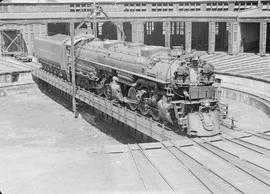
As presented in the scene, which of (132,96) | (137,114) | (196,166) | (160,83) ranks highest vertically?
(160,83)

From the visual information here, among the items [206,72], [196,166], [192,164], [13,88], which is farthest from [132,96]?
[13,88]

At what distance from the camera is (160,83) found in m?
18.5

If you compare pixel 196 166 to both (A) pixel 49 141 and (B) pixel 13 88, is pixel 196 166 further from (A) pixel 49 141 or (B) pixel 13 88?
(B) pixel 13 88

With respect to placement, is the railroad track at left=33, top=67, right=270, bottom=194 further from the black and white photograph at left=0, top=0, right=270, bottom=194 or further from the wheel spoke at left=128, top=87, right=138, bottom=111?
the wheel spoke at left=128, top=87, right=138, bottom=111

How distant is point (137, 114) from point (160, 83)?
1.97 metres

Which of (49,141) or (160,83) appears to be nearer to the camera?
(160,83)

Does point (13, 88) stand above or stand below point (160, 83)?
below

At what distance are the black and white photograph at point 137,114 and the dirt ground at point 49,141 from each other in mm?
61

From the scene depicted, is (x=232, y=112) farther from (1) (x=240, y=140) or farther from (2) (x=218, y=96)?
(1) (x=240, y=140)

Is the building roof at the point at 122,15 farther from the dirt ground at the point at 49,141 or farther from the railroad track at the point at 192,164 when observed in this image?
the railroad track at the point at 192,164

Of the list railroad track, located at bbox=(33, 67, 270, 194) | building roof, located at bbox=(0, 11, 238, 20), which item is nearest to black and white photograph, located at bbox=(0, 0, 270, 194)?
railroad track, located at bbox=(33, 67, 270, 194)

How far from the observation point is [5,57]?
45688 mm

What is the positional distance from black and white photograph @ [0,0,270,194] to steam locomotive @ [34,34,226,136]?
0.06m

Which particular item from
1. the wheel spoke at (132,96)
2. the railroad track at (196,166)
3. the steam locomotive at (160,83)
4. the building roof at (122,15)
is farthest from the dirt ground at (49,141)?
the building roof at (122,15)
